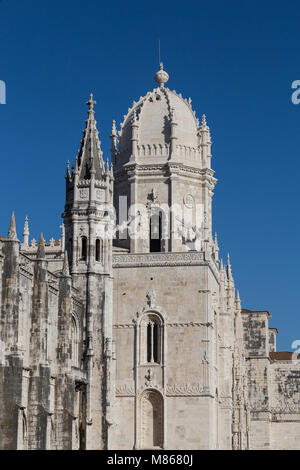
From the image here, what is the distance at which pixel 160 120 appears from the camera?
61375 mm

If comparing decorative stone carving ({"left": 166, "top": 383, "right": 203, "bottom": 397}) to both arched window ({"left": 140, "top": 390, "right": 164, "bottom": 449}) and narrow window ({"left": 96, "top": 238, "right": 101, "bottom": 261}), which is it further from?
narrow window ({"left": 96, "top": 238, "right": 101, "bottom": 261})

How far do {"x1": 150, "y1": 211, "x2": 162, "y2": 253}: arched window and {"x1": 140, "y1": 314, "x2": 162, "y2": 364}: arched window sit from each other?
5568mm

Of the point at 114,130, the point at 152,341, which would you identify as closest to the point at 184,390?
the point at 152,341

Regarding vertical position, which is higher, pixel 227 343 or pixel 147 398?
pixel 227 343

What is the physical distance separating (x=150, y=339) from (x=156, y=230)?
7.35 metres

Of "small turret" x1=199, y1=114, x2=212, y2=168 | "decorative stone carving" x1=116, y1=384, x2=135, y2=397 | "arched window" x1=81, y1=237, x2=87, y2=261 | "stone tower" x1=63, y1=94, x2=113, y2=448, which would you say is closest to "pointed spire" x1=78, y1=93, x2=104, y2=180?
"stone tower" x1=63, y1=94, x2=113, y2=448

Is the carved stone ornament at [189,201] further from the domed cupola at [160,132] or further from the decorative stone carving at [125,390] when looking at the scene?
the decorative stone carving at [125,390]

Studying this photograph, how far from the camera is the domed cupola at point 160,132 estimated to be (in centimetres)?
6081

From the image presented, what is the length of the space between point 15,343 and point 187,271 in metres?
18.5

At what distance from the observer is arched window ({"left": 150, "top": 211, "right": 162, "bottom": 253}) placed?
197 feet

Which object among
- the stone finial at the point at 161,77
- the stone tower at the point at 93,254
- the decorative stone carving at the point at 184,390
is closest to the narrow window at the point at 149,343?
the decorative stone carving at the point at 184,390
